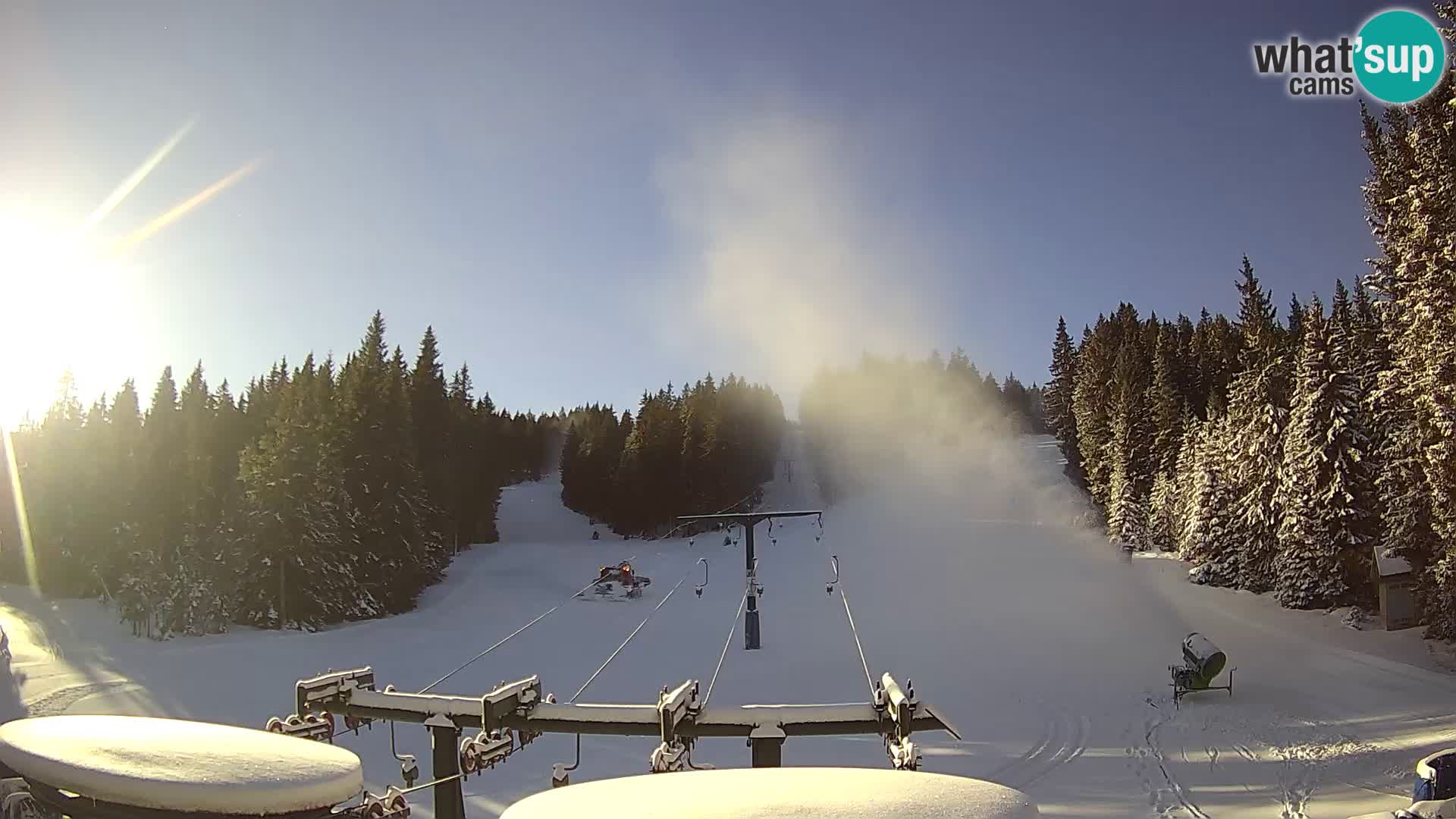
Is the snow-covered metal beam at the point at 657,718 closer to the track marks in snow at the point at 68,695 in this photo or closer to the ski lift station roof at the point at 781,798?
the ski lift station roof at the point at 781,798

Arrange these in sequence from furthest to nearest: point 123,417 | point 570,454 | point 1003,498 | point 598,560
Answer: point 570,454 < point 1003,498 < point 123,417 < point 598,560

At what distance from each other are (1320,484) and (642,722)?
30965 millimetres

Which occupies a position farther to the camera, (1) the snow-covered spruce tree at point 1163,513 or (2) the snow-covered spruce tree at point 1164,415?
(2) the snow-covered spruce tree at point 1164,415

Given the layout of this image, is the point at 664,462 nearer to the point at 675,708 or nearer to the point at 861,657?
the point at 861,657

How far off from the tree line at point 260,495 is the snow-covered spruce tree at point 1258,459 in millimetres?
38296

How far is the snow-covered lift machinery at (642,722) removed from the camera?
5395mm

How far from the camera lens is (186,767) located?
3566mm

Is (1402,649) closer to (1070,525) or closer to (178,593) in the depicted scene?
(1070,525)

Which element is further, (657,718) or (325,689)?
(325,689)

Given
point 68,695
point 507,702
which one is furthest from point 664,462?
point 507,702

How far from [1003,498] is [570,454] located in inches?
1626

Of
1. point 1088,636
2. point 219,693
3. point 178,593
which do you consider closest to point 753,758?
point 219,693

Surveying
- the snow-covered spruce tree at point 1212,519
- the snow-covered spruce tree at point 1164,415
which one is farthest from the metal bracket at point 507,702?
the snow-covered spruce tree at point 1164,415

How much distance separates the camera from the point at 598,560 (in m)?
51.3
